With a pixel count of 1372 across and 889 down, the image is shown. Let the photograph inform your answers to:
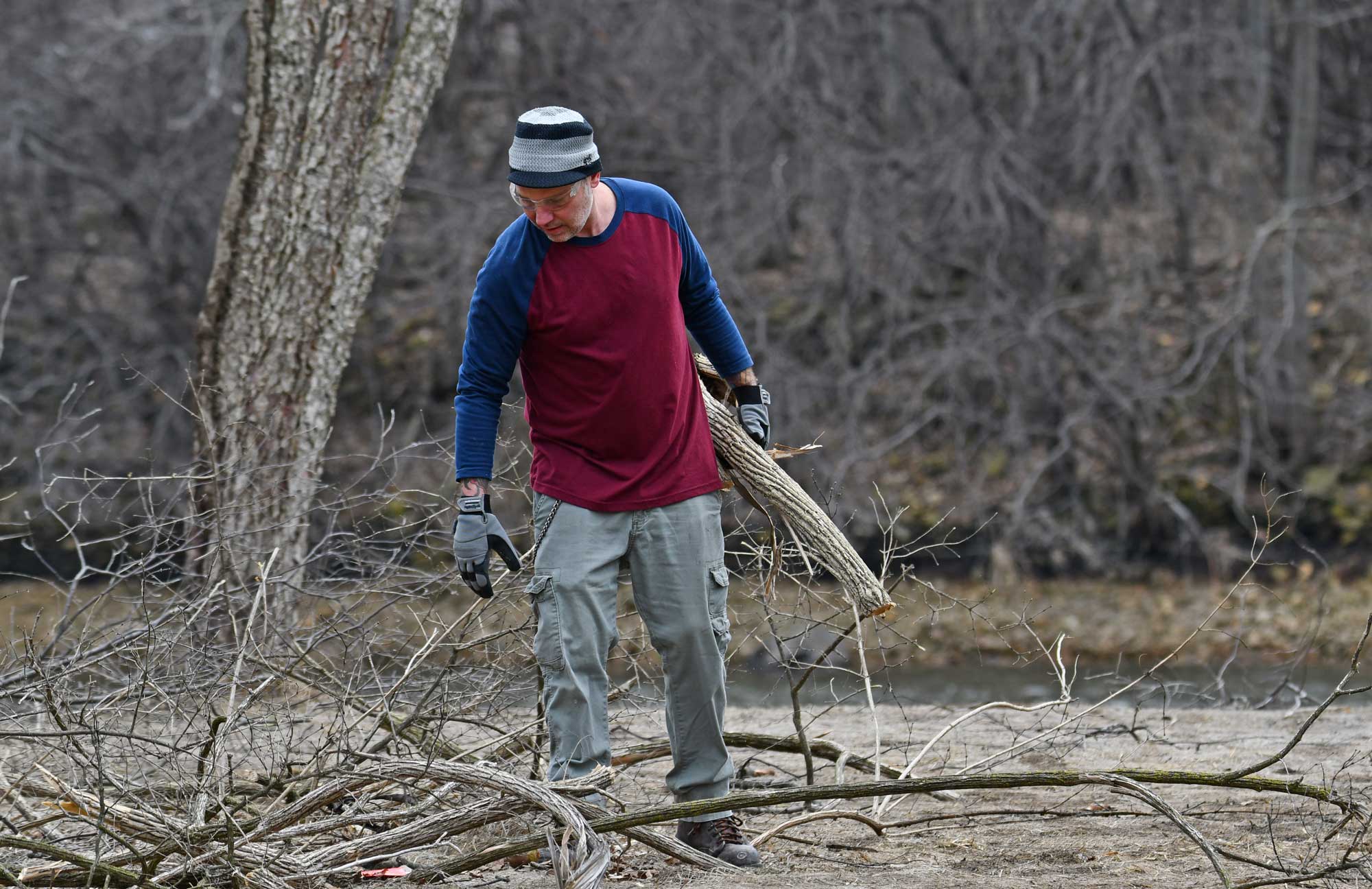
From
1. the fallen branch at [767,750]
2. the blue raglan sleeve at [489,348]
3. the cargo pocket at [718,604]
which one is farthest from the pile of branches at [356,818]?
the blue raglan sleeve at [489,348]

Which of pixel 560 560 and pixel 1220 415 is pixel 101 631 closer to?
pixel 560 560

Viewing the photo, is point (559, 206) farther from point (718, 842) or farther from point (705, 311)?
point (718, 842)

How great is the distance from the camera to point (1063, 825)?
4.32 m

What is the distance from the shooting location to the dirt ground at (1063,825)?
3.69m

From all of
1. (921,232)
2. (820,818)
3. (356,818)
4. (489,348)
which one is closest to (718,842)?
(820,818)

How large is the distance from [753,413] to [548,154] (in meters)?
1.08

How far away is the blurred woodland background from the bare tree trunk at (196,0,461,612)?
195 inches

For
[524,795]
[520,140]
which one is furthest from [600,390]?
[524,795]

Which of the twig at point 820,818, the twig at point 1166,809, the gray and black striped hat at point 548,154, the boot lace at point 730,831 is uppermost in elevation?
the gray and black striped hat at point 548,154

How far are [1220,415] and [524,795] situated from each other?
10533 mm

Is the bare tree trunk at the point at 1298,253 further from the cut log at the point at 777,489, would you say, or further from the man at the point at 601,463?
the man at the point at 601,463

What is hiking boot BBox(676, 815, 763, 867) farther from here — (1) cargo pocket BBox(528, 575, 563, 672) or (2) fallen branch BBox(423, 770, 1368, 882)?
(1) cargo pocket BBox(528, 575, 563, 672)

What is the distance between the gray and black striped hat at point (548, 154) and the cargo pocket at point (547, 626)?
40.2 inches

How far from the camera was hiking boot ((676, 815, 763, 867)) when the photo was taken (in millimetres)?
3744
